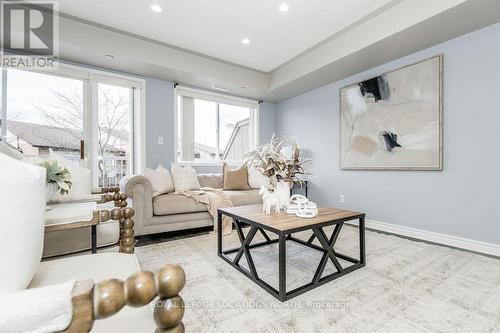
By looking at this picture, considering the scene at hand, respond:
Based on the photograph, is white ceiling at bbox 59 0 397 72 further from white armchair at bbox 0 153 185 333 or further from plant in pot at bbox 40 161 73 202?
white armchair at bbox 0 153 185 333

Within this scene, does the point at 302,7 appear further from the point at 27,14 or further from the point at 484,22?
the point at 27,14

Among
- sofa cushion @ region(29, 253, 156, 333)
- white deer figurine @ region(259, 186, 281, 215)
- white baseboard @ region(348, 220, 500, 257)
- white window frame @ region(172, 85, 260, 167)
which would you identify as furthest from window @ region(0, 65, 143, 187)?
white baseboard @ region(348, 220, 500, 257)

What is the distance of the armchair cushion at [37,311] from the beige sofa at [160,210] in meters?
2.43

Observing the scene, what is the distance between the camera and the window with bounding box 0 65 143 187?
302 cm

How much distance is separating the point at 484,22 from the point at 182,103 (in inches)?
157

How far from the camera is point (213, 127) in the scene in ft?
15.3

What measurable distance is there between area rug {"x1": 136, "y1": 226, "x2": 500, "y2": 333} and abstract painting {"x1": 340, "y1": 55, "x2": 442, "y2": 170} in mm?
1177

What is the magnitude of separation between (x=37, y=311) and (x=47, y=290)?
0.04 meters

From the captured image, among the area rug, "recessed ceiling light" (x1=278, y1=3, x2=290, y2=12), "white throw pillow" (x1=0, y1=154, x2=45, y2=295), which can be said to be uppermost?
"recessed ceiling light" (x1=278, y1=3, x2=290, y2=12)

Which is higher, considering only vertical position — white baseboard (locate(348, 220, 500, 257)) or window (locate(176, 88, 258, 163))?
window (locate(176, 88, 258, 163))

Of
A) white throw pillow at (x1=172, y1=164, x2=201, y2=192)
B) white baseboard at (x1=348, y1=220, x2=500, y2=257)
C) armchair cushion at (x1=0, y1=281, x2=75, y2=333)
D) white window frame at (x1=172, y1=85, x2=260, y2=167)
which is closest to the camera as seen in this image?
armchair cushion at (x1=0, y1=281, x2=75, y2=333)

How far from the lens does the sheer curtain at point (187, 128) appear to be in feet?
13.7

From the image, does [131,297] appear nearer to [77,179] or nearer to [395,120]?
[77,179]

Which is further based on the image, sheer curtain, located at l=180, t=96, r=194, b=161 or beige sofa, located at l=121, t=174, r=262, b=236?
sheer curtain, located at l=180, t=96, r=194, b=161
